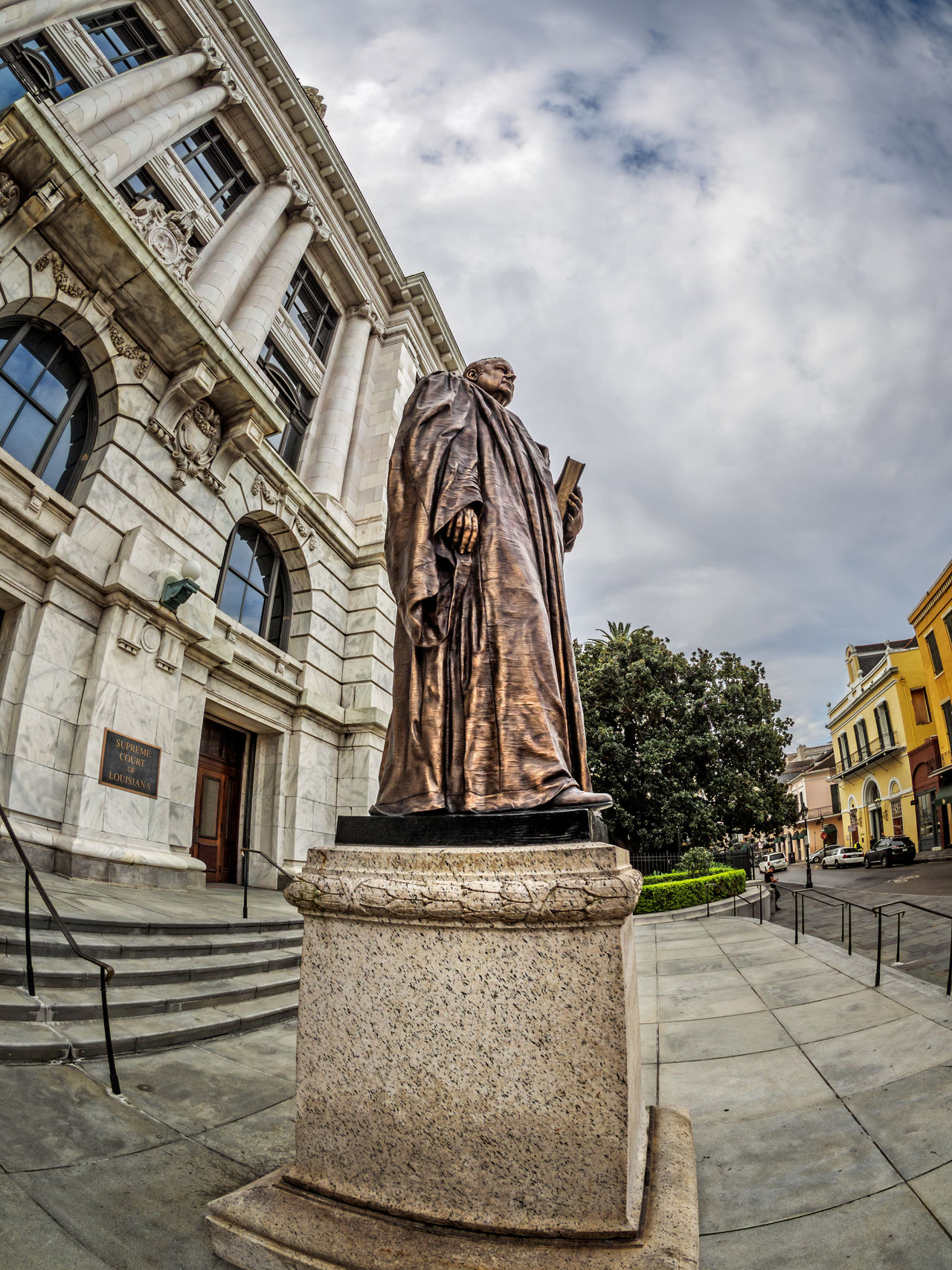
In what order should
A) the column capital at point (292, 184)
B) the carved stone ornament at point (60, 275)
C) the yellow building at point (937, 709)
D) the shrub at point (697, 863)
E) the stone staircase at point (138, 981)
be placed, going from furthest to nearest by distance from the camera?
the yellow building at point (937, 709), the shrub at point (697, 863), the column capital at point (292, 184), the carved stone ornament at point (60, 275), the stone staircase at point (138, 981)

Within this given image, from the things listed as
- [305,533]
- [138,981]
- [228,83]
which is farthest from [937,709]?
[228,83]

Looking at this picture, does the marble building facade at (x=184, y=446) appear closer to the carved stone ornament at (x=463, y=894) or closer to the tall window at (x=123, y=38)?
the tall window at (x=123, y=38)

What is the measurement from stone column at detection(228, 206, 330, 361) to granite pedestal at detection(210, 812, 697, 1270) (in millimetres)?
13860

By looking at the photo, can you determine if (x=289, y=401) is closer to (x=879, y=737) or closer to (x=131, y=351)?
(x=131, y=351)

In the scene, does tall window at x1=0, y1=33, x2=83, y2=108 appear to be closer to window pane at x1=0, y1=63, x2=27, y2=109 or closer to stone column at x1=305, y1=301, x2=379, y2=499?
window pane at x1=0, y1=63, x2=27, y2=109

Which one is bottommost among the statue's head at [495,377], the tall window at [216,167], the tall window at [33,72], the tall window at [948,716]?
the statue's head at [495,377]

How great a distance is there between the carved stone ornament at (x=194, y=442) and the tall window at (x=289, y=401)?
3797 millimetres

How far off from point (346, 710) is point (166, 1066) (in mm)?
11376

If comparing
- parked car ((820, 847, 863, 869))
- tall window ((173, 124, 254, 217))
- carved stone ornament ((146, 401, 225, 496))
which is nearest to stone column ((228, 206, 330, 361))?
tall window ((173, 124, 254, 217))

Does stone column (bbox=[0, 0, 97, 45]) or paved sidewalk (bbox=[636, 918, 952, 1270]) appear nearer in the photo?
paved sidewalk (bbox=[636, 918, 952, 1270])

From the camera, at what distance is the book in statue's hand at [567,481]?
3984 mm

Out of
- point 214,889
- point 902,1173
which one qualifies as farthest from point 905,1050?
point 214,889

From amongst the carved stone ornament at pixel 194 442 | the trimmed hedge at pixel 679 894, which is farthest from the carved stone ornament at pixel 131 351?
the trimmed hedge at pixel 679 894

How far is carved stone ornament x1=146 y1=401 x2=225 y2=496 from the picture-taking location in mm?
11375
